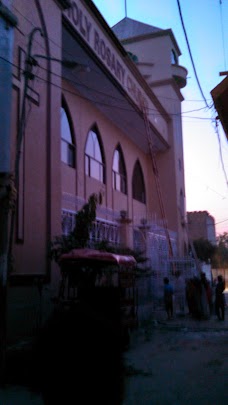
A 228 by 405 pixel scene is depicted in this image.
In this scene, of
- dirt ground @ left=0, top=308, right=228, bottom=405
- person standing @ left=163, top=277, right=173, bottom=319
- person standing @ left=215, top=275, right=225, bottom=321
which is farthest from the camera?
person standing @ left=163, top=277, right=173, bottom=319

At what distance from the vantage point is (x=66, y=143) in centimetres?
1806

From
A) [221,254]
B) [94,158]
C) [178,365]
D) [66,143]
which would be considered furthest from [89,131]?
[221,254]

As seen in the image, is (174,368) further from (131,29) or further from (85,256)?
(131,29)

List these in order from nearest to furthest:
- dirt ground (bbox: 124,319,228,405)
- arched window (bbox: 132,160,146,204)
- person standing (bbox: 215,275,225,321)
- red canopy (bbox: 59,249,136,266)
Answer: dirt ground (bbox: 124,319,228,405)
red canopy (bbox: 59,249,136,266)
person standing (bbox: 215,275,225,321)
arched window (bbox: 132,160,146,204)

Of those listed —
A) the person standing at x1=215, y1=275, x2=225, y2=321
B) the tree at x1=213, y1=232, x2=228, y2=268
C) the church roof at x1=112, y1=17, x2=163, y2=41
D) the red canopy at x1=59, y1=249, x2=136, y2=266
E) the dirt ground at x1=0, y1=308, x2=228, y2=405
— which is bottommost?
the dirt ground at x1=0, y1=308, x2=228, y2=405

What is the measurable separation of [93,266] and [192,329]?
5.56 metres

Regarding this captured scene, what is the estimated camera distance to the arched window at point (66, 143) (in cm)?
1778

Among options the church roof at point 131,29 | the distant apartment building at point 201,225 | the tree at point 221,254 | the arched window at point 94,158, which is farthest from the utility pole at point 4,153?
the distant apartment building at point 201,225

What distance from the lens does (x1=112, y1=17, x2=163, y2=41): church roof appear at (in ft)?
99.6

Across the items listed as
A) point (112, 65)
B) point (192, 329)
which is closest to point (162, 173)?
point (112, 65)

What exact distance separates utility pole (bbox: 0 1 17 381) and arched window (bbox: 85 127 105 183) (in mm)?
10137

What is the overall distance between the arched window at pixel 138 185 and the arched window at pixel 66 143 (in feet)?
28.2

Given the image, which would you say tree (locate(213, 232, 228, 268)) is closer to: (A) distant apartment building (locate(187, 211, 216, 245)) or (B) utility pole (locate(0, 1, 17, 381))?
(A) distant apartment building (locate(187, 211, 216, 245))

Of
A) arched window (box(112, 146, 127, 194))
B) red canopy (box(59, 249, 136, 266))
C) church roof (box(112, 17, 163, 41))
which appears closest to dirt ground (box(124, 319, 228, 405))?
red canopy (box(59, 249, 136, 266))
